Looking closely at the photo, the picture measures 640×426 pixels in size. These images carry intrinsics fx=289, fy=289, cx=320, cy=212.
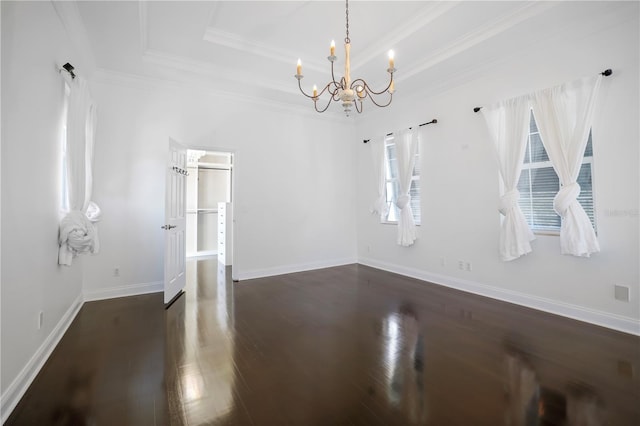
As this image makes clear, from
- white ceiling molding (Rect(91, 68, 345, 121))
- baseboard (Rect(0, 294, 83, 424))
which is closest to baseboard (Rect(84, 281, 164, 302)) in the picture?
baseboard (Rect(0, 294, 83, 424))

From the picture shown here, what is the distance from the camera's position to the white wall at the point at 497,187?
2.77 metres

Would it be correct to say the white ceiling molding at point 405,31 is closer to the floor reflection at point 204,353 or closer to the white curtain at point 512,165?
the white curtain at point 512,165

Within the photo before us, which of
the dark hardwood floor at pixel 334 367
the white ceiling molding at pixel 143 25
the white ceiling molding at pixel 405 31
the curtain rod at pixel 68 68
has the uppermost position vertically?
the white ceiling molding at pixel 405 31

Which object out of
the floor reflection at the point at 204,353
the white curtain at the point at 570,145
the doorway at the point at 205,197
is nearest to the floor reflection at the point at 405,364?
the floor reflection at the point at 204,353

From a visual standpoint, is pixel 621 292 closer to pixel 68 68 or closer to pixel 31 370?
pixel 31 370

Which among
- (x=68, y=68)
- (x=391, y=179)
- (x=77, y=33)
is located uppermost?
(x=77, y=33)

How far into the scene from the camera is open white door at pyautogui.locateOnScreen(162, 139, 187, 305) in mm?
3625

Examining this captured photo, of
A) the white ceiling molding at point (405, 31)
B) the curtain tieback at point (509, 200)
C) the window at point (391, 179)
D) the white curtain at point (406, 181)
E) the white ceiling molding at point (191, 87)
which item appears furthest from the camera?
the window at point (391, 179)

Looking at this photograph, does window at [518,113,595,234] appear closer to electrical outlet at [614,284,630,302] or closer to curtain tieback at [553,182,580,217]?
curtain tieback at [553,182,580,217]

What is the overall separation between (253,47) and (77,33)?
184cm

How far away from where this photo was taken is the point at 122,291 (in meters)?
3.93

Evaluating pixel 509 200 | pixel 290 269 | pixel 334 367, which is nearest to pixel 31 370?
pixel 334 367

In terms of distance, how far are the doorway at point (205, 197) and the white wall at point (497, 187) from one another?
4370mm

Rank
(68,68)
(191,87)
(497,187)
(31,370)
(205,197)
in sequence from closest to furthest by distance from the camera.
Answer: (31,370) → (68,68) → (497,187) → (191,87) → (205,197)
